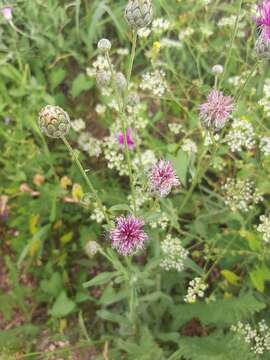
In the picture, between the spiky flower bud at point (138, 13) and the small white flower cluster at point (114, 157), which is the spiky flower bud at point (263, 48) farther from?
the small white flower cluster at point (114, 157)

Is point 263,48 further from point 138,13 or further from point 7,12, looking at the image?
point 7,12

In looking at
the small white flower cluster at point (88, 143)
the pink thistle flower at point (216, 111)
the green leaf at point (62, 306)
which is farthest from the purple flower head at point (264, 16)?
the green leaf at point (62, 306)

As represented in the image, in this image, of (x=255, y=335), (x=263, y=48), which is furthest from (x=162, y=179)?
(x=255, y=335)

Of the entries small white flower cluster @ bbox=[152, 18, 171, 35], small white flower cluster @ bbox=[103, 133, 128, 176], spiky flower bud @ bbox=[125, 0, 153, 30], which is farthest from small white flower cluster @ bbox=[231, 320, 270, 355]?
small white flower cluster @ bbox=[152, 18, 171, 35]

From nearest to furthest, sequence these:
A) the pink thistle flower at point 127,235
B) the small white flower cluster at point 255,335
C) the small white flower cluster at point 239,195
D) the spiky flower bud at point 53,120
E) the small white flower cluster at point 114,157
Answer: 1. the spiky flower bud at point 53,120
2. the pink thistle flower at point 127,235
3. the small white flower cluster at point 255,335
4. the small white flower cluster at point 239,195
5. the small white flower cluster at point 114,157

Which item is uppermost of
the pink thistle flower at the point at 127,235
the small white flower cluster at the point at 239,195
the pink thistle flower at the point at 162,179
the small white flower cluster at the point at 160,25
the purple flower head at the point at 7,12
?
the purple flower head at the point at 7,12

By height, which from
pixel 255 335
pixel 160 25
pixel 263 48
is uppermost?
pixel 160 25

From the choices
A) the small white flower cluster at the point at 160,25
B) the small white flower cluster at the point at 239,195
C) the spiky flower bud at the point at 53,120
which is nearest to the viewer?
the spiky flower bud at the point at 53,120

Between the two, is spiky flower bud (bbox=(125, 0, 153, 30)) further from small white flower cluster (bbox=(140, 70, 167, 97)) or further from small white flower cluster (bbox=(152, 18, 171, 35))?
small white flower cluster (bbox=(152, 18, 171, 35))
